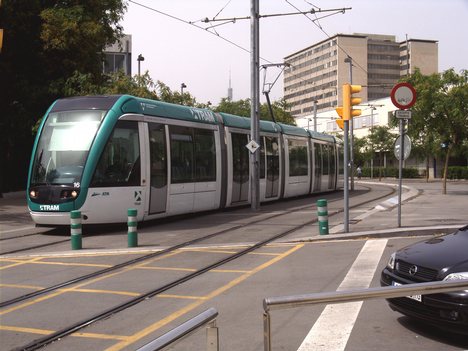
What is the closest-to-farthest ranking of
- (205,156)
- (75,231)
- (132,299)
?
(132,299) → (75,231) → (205,156)

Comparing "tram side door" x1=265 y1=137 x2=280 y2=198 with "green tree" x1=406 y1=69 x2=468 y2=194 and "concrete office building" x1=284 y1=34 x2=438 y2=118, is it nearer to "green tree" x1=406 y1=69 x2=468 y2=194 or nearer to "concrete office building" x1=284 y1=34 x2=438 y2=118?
"green tree" x1=406 y1=69 x2=468 y2=194

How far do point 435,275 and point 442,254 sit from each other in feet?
1.22

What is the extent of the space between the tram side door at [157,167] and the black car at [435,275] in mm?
9340

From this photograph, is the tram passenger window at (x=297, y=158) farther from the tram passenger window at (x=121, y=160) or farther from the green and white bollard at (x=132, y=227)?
the green and white bollard at (x=132, y=227)

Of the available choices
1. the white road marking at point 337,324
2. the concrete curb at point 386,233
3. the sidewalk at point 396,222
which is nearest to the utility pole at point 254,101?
the sidewalk at point 396,222

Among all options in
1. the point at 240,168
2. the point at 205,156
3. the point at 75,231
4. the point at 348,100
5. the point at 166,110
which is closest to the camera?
the point at 75,231

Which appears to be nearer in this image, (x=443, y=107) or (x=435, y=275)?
(x=435, y=275)

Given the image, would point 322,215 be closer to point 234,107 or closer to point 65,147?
point 65,147

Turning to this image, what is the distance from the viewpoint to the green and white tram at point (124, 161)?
1292 cm

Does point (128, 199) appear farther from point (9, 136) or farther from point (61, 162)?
point (9, 136)

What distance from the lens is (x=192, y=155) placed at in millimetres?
16219

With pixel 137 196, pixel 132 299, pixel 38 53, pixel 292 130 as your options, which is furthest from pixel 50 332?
pixel 38 53

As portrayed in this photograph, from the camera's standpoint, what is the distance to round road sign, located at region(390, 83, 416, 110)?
13.2 meters

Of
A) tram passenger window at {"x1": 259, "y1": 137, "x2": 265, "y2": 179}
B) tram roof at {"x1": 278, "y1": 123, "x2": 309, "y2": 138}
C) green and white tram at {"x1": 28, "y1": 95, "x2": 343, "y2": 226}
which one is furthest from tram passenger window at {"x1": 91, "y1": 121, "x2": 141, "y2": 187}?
tram roof at {"x1": 278, "y1": 123, "x2": 309, "y2": 138}
